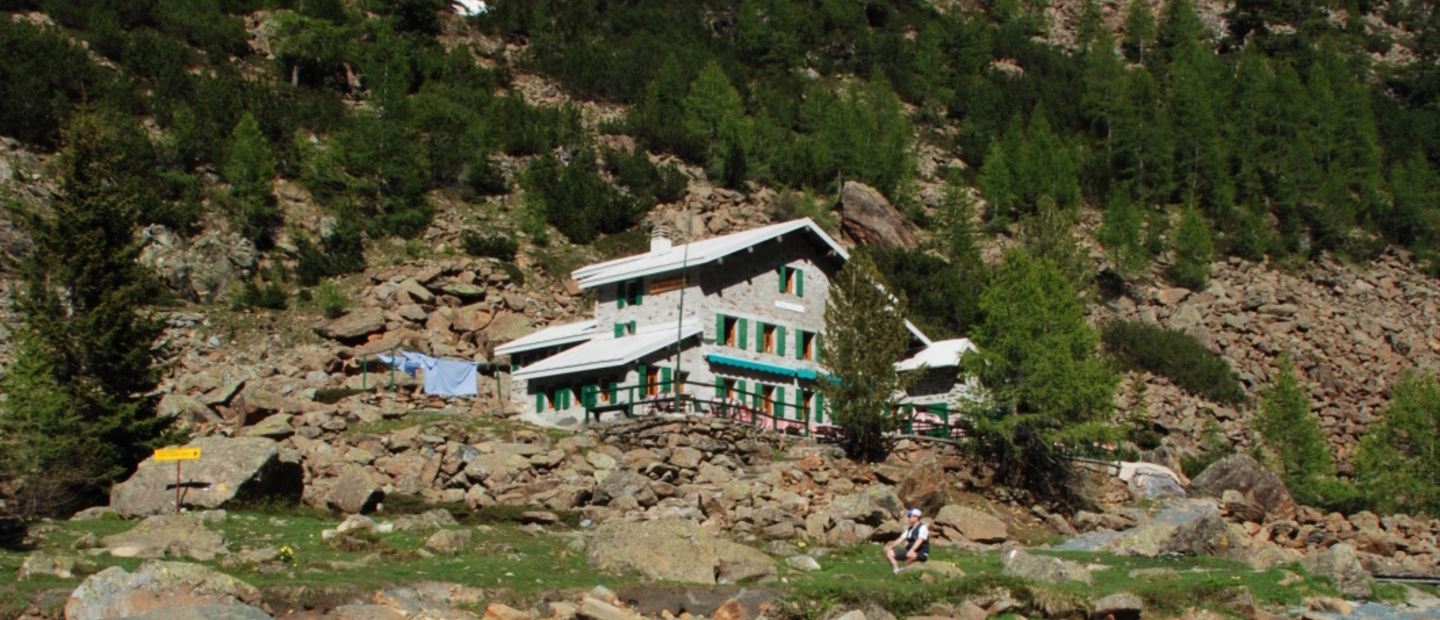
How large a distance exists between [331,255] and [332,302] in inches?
235

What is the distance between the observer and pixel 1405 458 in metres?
50.2

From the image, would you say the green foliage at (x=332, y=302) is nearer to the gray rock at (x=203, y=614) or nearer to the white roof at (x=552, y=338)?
the white roof at (x=552, y=338)

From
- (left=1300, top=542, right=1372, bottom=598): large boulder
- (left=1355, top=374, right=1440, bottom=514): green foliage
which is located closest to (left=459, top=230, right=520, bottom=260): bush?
(left=1355, top=374, right=1440, bottom=514): green foliage

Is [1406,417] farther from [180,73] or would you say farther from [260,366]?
[180,73]

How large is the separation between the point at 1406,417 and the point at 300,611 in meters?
46.0

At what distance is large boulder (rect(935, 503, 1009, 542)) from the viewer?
98.2ft

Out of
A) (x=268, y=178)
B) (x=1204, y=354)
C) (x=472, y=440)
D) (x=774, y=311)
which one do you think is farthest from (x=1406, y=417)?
(x=268, y=178)

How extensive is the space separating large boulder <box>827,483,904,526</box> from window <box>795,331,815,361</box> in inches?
529

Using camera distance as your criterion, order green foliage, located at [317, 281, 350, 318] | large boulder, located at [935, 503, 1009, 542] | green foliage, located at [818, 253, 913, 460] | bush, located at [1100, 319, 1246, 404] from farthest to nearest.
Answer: bush, located at [1100, 319, 1246, 404]
green foliage, located at [317, 281, 350, 318]
green foliage, located at [818, 253, 913, 460]
large boulder, located at [935, 503, 1009, 542]

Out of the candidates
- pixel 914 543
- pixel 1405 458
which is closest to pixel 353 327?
pixel 914 543

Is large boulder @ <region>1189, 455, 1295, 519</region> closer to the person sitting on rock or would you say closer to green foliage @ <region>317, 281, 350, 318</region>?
the person sitting on rock

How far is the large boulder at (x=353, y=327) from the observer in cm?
5088

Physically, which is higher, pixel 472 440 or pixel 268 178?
pixel 268 178

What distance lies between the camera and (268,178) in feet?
199
